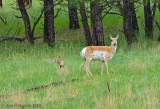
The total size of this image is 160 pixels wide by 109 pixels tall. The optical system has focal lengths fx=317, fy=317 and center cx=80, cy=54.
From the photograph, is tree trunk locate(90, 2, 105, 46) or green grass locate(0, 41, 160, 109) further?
tree trunk locate(90, 2, 105, 46)

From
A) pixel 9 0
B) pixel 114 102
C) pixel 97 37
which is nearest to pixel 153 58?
pixel 97 37

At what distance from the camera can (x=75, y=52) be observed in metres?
14.6

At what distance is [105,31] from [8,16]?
30.4ft

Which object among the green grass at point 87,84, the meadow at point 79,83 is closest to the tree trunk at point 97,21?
the meadow at point 79,83

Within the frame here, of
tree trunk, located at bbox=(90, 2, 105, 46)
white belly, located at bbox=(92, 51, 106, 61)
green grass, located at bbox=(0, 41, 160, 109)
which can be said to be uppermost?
tree trunk, located at bbox=(90, 2, 105, 46)

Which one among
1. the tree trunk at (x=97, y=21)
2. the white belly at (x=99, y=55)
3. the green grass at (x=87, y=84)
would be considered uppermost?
the tree trunk at (x=97, y=21)

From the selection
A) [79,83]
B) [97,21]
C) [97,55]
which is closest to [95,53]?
[97,55]

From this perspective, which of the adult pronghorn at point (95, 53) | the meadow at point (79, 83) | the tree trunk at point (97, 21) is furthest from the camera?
the tree trunk at point (97, 21)

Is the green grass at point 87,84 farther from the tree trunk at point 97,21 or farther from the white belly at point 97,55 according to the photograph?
the tree trunk at point 97,21

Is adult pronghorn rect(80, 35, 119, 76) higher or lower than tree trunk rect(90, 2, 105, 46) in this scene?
lower

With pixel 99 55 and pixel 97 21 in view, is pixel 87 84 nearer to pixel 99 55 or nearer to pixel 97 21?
pixel 99 55

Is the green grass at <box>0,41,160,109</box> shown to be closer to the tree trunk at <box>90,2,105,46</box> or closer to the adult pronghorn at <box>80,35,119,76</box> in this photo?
the adult pronghorn at <box>80,35,119,76</box>

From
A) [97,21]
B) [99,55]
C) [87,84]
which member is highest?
[97,21]

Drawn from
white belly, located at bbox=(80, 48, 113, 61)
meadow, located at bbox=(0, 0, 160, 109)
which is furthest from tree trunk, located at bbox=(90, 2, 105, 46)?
white belly, located at bbox=(80, 48, 113, 61)
